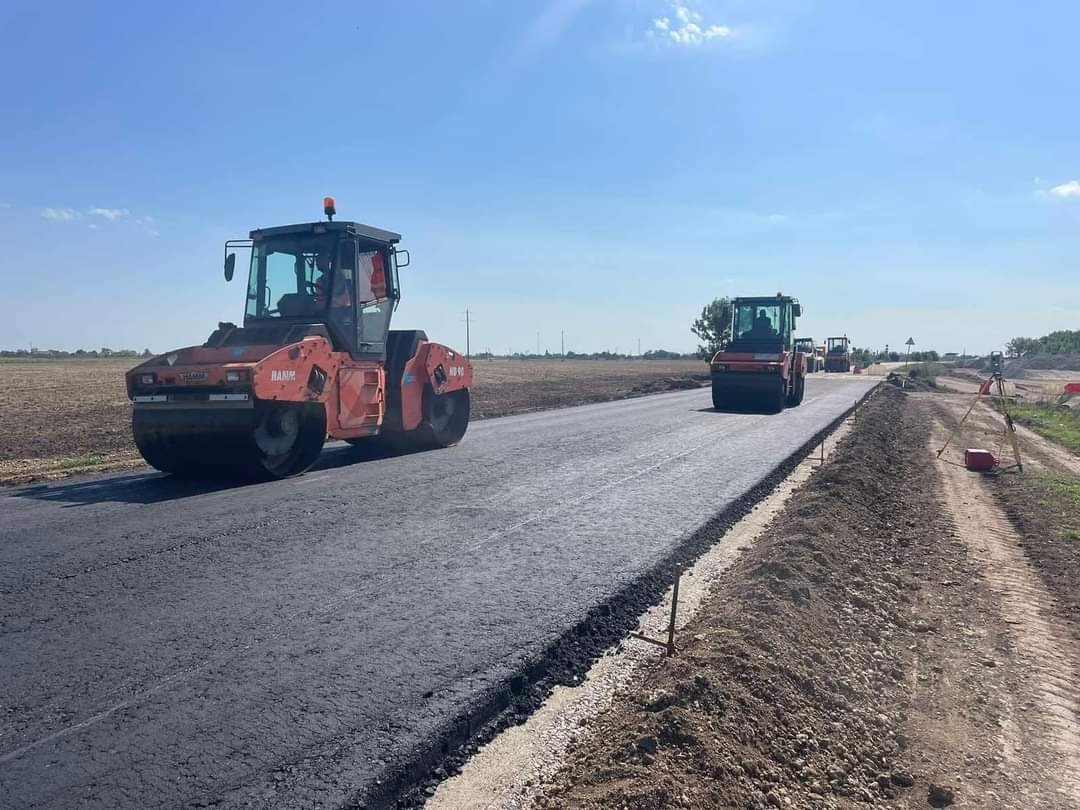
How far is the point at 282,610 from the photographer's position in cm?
459

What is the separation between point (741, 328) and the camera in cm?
2058

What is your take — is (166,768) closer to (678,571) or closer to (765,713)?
(765,713)

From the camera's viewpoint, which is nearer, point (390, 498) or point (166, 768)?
point (166, 768)

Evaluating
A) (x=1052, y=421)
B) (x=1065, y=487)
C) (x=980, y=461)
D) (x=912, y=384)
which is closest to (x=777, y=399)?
(x=1052, y=421)

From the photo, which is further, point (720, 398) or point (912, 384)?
point (912, 384)

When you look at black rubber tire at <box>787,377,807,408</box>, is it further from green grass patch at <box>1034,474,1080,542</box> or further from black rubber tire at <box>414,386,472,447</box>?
black rubber tire at <box>414,386,472,447</box>

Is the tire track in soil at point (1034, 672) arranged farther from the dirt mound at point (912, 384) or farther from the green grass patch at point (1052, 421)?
the dirt mound at point (912, 384)

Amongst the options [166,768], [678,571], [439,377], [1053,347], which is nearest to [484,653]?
[166,768]

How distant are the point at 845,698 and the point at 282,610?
3.10 m

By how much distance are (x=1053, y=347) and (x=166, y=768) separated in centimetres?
9448

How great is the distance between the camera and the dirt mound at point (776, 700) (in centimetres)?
291

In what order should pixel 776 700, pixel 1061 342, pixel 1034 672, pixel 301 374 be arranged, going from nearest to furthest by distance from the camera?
pixel 776 700 → pixel 1034 672 → pixel 301 374 → pixel 1061 342

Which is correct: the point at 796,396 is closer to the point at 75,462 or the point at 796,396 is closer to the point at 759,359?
the point at 759,359

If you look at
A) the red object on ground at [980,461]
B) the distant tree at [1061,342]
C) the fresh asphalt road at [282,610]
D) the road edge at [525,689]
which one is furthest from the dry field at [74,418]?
the distant tree at [1061,342]
